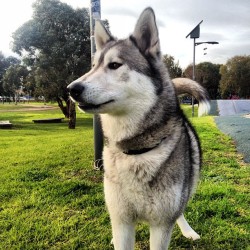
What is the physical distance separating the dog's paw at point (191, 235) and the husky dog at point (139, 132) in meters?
0.86

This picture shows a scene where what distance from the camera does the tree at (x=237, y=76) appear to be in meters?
53.8

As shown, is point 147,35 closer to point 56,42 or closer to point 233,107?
point 56,42

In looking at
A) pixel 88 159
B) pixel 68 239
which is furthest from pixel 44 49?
pixel 68 239

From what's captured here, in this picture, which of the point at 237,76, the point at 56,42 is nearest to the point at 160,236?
the point at 56,42

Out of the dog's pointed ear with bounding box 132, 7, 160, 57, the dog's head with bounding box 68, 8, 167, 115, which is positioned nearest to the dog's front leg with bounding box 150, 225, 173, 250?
the dog's head with bounding box 68, 8, 167, 115

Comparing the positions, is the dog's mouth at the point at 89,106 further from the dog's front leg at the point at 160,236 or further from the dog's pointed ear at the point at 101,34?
the dog's front leg at the point at 160,236

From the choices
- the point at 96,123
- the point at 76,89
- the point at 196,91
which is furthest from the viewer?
the point at 96,123

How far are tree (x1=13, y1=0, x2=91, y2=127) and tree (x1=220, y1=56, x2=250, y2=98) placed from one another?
38.6 metres

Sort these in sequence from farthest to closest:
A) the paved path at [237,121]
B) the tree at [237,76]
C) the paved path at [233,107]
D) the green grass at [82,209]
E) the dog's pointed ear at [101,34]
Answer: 1. the tree at [237,76]
2. the paved path at [233,107]
3. the paved path at [237,121]
4. the green grass at [82,209]
5. the dog's pointed ear at [101,34]

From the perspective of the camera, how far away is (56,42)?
64.7 ft

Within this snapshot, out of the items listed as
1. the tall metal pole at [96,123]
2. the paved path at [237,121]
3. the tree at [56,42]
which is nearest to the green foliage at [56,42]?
the tree at [56,42]

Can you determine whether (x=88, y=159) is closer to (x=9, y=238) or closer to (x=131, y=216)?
(x=9, y=238)

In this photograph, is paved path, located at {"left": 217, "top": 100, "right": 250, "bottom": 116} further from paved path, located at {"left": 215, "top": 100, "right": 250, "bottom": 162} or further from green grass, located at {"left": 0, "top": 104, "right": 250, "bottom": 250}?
green grass, located at {"left": 0, "top": 104, "right": 250, "bottom": 250}

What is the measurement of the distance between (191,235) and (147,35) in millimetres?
1989
